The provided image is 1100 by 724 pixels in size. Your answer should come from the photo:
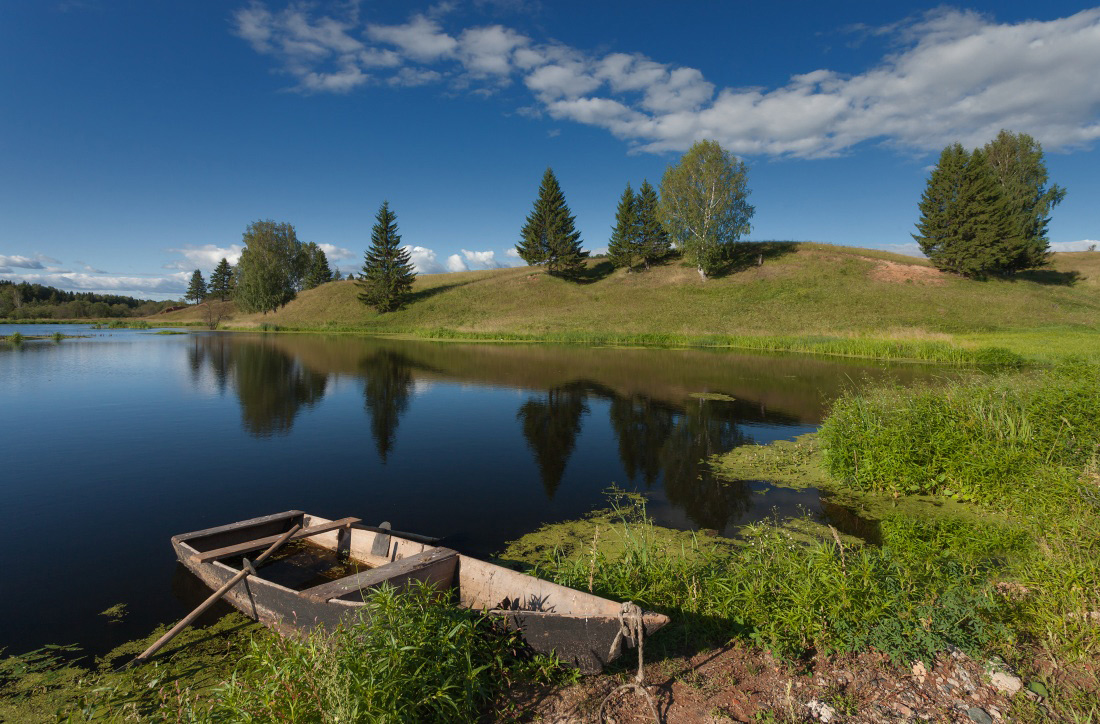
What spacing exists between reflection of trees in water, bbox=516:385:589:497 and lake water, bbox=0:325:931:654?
0.11 m

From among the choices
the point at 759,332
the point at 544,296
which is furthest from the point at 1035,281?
the point at 544,296

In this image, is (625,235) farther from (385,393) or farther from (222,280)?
(222,280)

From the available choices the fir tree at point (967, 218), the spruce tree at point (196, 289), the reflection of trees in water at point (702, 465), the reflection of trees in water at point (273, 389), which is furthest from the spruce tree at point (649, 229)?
the spruce tree at point (196, 289)

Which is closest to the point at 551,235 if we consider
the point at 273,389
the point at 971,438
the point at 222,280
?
the point at 273,389

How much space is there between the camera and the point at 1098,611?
5246mm

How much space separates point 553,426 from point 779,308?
155 feet

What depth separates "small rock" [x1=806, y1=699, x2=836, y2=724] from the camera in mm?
4328

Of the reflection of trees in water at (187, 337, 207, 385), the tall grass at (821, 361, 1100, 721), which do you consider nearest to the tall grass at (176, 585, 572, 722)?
the tall grass at (821, 361, 1100, 721)

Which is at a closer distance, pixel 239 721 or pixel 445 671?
pixel 239 721

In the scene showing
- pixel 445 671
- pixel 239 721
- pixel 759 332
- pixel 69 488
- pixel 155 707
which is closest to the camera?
pixel 239 721

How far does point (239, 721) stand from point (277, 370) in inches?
1217

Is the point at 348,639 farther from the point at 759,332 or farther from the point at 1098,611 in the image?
the point at 759,332

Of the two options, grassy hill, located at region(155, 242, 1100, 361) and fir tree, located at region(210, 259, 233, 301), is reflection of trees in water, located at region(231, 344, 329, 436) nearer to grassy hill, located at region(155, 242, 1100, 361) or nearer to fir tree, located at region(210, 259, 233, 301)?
grassy hill, located at region(155, 242, 1100, 361)

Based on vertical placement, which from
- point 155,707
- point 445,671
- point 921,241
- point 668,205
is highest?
point 668,205
